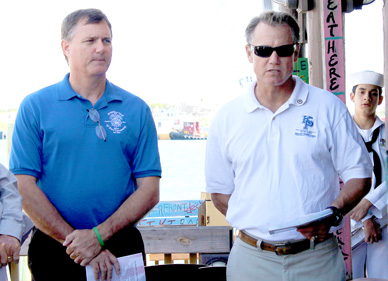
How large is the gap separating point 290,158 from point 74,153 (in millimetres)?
843

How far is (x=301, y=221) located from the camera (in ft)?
5.50

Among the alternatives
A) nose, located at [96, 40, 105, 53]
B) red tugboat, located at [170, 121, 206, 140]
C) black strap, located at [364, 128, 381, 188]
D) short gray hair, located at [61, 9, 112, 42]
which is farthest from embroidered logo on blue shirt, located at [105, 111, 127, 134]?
red tugboat, located at [170, 121, 206, 140]

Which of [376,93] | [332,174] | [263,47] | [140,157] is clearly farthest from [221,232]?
[376,93]

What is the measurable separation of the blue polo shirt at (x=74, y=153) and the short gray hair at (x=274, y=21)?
2.01ft

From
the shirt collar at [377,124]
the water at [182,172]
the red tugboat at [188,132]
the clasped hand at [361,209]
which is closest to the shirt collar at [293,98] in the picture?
the clasped hand at [361,209]

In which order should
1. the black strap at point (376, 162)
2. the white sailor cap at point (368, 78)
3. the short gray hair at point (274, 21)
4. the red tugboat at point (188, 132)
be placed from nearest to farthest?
the short gray hair at point (274, 21), the black strap at point (376, 162), the white sailor cap at point (368, 78), the red tugboat at point (188, 132)

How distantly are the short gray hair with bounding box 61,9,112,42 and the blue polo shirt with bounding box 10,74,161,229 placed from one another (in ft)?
0.75

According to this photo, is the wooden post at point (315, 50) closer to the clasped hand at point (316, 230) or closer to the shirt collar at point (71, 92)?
the shirt collar at point (71, 92)

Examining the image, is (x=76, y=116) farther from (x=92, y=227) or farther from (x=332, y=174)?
(x=332, y=174)

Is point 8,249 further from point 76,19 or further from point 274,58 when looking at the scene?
point 274,58

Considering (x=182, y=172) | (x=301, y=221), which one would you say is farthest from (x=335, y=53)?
(x=182, y=172)

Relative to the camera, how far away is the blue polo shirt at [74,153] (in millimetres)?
2025

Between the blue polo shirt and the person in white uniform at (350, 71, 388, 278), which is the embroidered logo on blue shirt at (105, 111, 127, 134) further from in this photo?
the person in white uniform at (350, 71, 388, 278)

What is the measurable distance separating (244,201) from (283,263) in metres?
0.26
